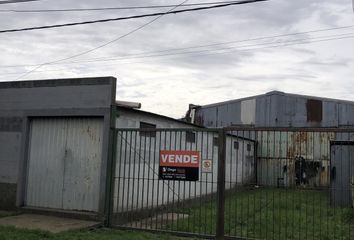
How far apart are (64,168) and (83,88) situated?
7.69ft

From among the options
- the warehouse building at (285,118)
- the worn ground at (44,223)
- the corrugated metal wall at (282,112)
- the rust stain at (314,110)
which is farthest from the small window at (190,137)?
the rust stain at (314,110)

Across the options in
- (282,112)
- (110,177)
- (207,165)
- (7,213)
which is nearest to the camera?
(207,165)

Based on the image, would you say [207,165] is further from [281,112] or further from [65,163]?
[281,112]

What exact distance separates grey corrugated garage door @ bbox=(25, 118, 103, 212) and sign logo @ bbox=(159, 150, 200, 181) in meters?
2.05

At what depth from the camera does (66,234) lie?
9414 mm

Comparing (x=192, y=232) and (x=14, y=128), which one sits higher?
(x=14, y=128)

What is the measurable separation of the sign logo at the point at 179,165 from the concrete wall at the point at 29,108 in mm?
1737

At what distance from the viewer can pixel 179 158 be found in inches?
415

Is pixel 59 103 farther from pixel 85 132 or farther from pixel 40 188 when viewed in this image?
pixel 40 188

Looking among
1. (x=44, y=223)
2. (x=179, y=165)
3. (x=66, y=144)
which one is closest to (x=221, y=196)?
(x=179, y=165)

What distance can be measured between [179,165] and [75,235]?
292 cm

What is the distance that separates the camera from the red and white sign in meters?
10.4

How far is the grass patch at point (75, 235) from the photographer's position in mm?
9008

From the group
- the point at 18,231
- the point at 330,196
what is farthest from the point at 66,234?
the point at 330,196
